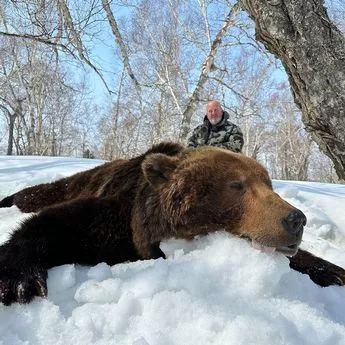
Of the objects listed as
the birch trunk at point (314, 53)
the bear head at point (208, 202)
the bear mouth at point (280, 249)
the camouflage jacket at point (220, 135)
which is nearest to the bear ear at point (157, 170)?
the bear head at point (208, 202)

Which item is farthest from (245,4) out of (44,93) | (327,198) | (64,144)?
(64,144)

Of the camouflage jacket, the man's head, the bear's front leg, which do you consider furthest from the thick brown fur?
the man's head

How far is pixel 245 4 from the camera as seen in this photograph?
279cm

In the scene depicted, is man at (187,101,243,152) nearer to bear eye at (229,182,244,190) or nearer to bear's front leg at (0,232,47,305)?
bear eye at (229,182,244,190)

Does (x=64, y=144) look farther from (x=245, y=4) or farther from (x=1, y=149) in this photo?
(x=245, y=4)

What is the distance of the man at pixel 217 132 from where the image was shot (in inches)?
273

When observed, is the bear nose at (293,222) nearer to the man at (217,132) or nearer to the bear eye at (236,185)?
the bear eye at (236,185)

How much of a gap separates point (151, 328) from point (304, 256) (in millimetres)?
1369

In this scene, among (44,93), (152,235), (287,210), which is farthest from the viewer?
(44,93)

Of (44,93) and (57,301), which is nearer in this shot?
(57,301)

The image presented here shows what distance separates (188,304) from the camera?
5.01ft

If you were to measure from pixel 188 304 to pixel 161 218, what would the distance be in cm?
72

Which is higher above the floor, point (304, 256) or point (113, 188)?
point (113, 188)

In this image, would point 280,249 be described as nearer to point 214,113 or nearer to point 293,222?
point 293,222
